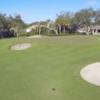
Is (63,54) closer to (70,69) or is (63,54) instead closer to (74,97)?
(70,69)

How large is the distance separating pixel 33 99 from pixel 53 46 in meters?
11.3

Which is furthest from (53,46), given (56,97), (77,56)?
(56,97)

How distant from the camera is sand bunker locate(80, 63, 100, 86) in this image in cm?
1203

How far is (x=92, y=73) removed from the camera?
1295 cm

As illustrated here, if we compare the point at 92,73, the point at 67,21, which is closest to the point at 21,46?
the point at 92,73

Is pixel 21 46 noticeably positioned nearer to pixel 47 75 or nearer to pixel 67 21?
pixel 47 75

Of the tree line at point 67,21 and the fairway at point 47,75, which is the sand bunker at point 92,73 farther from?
the tree line at point 67,21

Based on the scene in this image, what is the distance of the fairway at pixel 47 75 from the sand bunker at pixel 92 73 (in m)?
0.25

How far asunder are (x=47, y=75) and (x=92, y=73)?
81.7 inches

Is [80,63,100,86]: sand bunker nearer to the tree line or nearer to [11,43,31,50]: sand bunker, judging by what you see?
[11,43,31,50]: sand bunker

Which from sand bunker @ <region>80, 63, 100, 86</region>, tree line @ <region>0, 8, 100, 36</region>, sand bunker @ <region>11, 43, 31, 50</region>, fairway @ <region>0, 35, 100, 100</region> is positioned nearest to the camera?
fairway @ <region>0, 35, 100, 100</region>

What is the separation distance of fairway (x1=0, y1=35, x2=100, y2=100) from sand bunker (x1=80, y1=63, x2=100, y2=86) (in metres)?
0.25

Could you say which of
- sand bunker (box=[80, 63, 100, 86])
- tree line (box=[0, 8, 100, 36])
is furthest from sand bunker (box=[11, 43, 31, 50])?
tree line (box=[0, 8, 100, 36])

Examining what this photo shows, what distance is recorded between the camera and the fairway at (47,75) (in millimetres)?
10922
